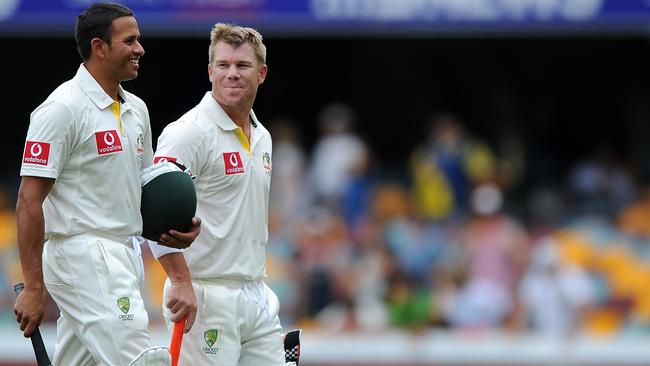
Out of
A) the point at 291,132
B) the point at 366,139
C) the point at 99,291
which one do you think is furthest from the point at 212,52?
the point at 366,139

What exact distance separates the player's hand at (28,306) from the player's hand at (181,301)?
583 mm

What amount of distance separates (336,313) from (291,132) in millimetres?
2837

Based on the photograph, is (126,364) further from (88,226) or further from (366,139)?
(366,139)

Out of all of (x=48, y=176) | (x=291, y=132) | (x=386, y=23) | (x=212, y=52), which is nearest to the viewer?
(x=48, y=176)

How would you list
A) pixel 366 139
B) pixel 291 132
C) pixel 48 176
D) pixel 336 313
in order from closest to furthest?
pixel 48 176, pixel 336 313, pixel 291 132, pixel 366 139

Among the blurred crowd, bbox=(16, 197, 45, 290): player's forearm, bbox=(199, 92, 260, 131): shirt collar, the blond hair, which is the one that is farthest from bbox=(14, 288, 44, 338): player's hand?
the blurred crowd

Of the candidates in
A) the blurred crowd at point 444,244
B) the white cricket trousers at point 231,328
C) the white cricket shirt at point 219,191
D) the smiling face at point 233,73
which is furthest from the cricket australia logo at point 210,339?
the blurred crowd at point 444,244

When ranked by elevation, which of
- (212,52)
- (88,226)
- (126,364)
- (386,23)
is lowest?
(126,364)

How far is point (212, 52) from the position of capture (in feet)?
18.4

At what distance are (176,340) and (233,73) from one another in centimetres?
113

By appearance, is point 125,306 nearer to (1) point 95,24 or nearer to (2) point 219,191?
(2) point 219,191

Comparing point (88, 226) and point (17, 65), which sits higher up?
point (17, 65)

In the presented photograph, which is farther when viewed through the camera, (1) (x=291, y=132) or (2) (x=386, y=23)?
(1) (x=291, y=132)

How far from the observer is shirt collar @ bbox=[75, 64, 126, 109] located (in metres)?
5.09
